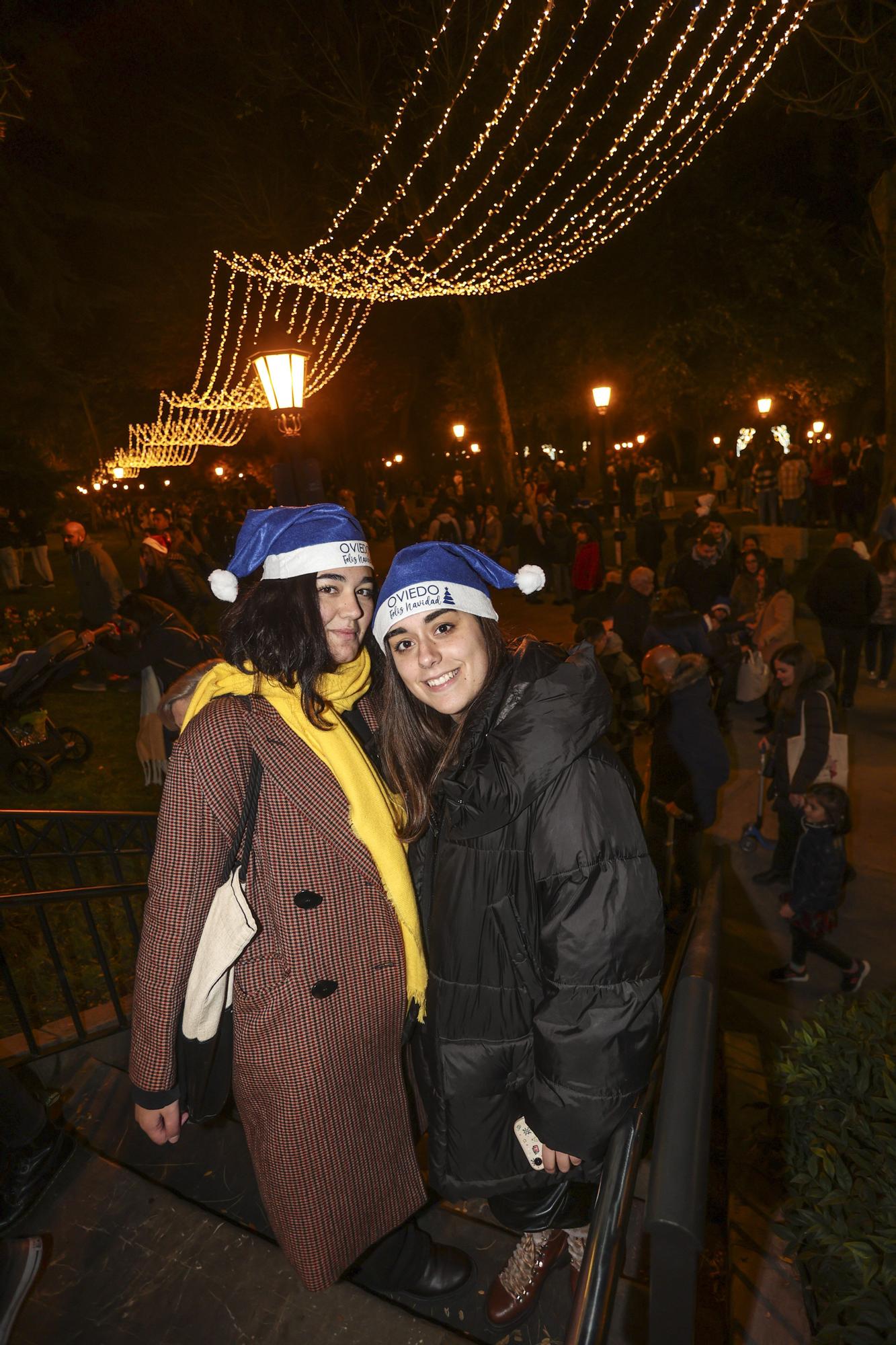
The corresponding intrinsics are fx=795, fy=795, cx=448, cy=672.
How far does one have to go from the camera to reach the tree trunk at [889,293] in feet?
43.8

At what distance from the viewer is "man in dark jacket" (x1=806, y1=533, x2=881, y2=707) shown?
26.3 ft

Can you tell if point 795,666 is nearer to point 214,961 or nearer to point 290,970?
point 290,970

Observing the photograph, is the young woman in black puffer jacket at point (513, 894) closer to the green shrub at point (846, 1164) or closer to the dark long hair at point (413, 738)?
the dark long hair at point (413, 738)

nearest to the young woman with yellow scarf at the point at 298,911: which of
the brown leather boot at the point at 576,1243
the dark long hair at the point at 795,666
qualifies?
the brown leather boot at the point at 576,1243

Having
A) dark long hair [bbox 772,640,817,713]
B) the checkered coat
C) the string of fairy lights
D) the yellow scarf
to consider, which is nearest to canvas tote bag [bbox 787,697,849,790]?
dark long hair [bbox 772,640,817,713]

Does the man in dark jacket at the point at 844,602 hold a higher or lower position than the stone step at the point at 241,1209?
higher

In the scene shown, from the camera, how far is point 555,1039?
1.81 m

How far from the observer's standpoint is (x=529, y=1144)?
2102 mm

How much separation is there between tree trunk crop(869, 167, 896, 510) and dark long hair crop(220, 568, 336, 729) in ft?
49.9

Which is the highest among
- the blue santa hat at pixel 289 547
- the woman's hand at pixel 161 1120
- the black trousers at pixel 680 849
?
the blue santa hat at pixel 289 547

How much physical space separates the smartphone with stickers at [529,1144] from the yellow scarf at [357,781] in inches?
15.9

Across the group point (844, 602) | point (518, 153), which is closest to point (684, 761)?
point (844, 602)

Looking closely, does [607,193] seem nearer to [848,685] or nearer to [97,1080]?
[848,685]

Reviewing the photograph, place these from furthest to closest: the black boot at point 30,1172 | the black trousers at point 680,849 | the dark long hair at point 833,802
Answer: the black trousers at point 680,849
the dark long hair at point 833,802
the black boot at point 30,1172
